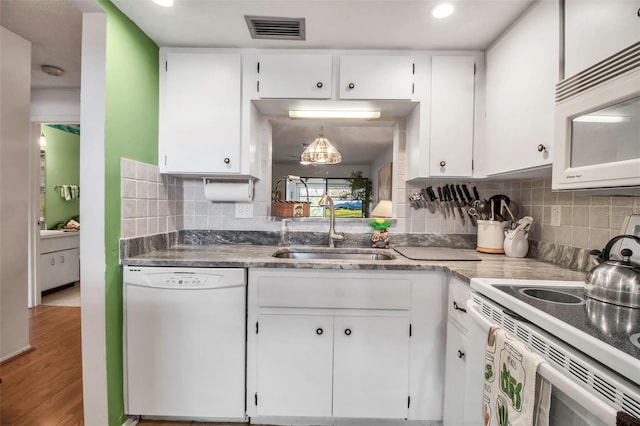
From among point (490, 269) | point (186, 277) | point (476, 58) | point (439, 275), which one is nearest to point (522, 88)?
point (476, 58)

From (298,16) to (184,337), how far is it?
1.72 meters

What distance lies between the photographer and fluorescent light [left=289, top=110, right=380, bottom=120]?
1923 mm

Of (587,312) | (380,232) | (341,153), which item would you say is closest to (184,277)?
(380,232)

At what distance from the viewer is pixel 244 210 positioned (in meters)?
2.04

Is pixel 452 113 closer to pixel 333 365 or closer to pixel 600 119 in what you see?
pixel 600 119

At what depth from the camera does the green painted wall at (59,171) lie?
3895 mm

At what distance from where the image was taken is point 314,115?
194 cm

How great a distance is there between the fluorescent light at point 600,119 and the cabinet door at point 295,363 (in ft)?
4.22

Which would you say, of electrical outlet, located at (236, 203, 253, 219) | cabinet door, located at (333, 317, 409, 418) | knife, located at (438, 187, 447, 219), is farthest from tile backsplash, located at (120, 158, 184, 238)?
knife, located at (438, 187, 447, 219)

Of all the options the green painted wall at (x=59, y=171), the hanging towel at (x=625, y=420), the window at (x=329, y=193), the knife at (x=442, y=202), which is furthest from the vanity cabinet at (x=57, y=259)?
the hanging towel at (x=625, y=420)

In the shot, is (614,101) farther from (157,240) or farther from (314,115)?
(157,240)

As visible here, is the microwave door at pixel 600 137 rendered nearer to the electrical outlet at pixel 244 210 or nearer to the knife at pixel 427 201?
the knife at pixel 427 201

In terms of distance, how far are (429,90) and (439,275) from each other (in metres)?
1.08

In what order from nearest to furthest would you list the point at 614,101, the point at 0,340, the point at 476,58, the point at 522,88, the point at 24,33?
the point at 614,101, the point at 522,88, the point at 476,58, the point at 24,33, the point at 0,340
